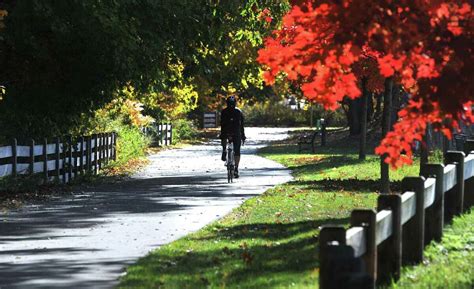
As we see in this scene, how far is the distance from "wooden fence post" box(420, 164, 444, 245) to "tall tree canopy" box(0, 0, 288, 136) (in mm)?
12620

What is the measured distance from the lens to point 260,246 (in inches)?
502

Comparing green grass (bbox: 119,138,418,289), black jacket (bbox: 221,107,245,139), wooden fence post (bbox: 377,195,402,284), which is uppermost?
black jacket (bbox: 221,107,245,139)

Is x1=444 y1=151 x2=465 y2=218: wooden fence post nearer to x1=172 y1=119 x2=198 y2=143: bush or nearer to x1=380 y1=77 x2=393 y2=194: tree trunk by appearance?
x1=380 y1=77 x2=393 y2=194: tree trunk

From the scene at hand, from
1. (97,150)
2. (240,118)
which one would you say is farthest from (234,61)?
(240,118)

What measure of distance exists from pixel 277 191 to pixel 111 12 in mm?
5609

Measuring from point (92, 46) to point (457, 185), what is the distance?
12.7m

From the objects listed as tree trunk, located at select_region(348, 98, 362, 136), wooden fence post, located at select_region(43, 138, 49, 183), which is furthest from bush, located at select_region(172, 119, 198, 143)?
wooden fence post, located at select_region(43, 138, 49, 183)

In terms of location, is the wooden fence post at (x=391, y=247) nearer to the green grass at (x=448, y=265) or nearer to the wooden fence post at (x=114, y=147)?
the green grass at (x=448, y=265)

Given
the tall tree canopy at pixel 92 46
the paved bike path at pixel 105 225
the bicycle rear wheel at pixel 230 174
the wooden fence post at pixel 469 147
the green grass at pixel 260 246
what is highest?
the tall tree canopy at pixel 92 46

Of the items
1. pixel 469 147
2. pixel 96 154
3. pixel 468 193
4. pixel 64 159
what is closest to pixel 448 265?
pixel 468 193

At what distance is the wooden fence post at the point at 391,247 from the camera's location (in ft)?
30.2

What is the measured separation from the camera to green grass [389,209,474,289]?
983 cm

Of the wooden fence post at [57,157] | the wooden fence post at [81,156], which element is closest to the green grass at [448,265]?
the wooden fence post at [57,157]

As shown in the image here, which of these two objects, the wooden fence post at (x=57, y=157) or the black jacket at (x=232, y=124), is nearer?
the wooden fence post at (x=57, y=157)
